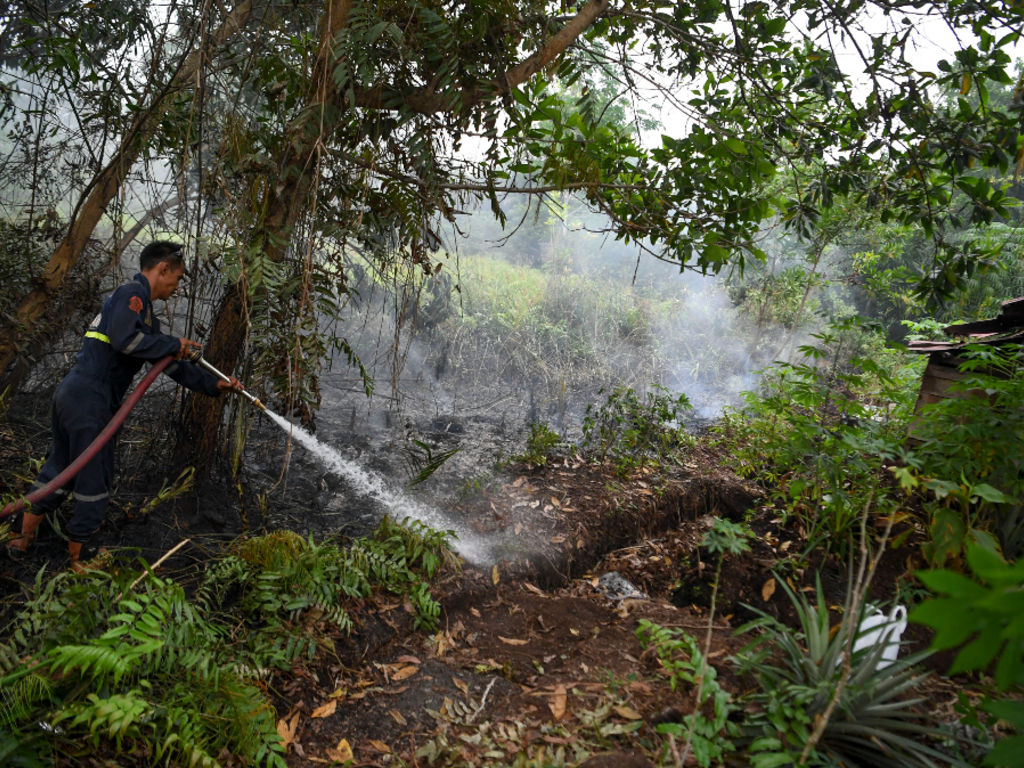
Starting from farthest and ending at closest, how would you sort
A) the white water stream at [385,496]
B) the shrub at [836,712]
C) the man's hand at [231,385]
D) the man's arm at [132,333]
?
the white water stream at [385,496]
the man's hand at [231,385]
the man's arm at [132,333]
the shrub at [836,712]

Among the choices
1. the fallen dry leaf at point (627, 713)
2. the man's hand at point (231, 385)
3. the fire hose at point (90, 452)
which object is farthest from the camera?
the man's hand at point (231, 385)

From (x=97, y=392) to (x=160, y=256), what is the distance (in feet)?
2.90

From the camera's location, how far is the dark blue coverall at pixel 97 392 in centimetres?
329

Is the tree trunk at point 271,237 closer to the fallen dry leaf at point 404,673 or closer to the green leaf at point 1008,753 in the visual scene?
the fallen dry leaf at point 404,673

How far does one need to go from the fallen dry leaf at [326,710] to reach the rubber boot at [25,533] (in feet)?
7.01

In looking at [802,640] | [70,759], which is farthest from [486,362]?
[70,759]

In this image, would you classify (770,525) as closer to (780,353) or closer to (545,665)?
(545,665)

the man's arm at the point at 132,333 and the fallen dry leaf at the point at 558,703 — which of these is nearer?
the fallen dry leaf at the point at 558,703

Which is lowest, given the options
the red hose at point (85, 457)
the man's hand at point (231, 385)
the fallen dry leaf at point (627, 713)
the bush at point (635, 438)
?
the fallen dry leaf at point (627, 713)

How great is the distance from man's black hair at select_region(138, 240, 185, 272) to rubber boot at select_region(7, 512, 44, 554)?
5.29ft

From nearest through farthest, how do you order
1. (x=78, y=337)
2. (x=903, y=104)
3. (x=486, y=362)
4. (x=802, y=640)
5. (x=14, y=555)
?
1. (x=802, y=640)
2. (x=14, y=555)
3. (x=903, y=104)
4. (x=78, y=337)
5. (x=486, y=362)

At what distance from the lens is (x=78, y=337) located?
520cm

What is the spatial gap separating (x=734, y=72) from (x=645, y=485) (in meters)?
3.52

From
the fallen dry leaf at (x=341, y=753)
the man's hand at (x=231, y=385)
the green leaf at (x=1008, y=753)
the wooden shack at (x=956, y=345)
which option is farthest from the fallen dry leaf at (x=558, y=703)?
the wooden shack at (x=956, y=345)
